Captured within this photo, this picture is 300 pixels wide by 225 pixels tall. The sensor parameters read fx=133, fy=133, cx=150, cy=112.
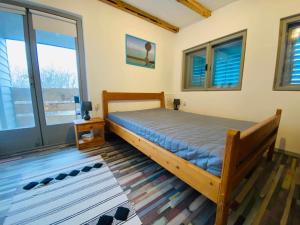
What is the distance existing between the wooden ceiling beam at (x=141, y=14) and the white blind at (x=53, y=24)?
848 mm

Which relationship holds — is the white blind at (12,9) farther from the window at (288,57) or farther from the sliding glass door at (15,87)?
the window at (288,57)

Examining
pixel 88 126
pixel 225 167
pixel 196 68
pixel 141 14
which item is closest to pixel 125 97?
pixel 88 126

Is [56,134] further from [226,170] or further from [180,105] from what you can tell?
[180,105]

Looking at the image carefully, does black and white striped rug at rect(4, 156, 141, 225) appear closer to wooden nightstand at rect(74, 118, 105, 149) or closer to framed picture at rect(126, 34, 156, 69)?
wooden nightstand at rect(74, 118, 105, 149)

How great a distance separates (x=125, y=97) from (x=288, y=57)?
9.87ft

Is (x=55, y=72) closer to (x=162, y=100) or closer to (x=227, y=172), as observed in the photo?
(x=162, y=100)

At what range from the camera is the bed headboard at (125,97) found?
284cm

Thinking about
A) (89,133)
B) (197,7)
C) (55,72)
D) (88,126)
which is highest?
(197,7)

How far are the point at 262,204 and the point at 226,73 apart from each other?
2452 mm

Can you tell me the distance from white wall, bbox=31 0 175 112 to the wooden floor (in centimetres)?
142

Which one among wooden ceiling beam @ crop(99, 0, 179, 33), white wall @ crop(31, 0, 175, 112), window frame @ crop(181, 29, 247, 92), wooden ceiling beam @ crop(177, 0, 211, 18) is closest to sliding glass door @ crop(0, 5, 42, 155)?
white wall @ crop(31, 0, 175, 112)

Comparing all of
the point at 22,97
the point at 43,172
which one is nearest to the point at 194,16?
the point at 22,97

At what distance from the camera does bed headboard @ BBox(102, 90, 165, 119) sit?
2844mm

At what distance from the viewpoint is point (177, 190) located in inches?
55.7
